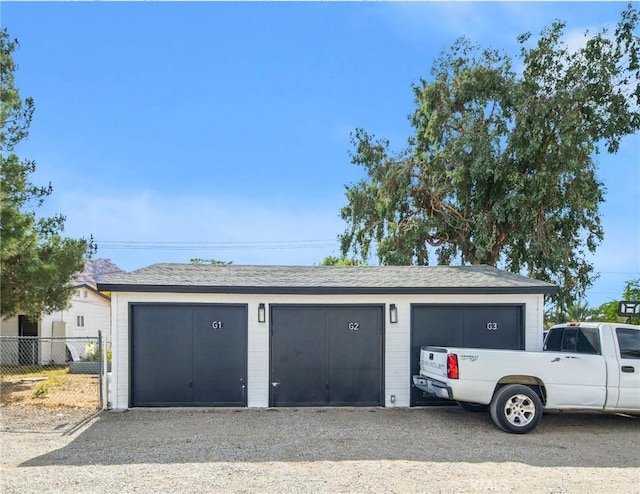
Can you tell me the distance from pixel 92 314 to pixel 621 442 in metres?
23.1

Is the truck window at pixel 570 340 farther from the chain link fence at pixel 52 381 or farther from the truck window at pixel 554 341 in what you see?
the chain link fence at pixel 52 381

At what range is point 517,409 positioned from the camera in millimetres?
8367

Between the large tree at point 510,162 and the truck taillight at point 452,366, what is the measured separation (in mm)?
11342

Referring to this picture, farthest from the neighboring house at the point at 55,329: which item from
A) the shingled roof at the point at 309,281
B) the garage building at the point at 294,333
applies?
the garage building at the point at 294,333

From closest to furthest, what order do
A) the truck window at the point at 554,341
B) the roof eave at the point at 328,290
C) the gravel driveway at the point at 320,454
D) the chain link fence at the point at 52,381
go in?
the gravel driveway at the point at 320,454 → the truck window at the point at 554,341 → the roof eave at the point at 328,290 → the chain link fence at the point at 52,381

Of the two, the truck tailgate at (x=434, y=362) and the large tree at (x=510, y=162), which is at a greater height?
the large tree at (x=510, y=162)

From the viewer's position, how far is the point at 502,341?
1059cm

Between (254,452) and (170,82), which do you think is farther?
(170,82)

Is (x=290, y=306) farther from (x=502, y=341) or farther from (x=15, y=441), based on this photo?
(x=15, y=441)

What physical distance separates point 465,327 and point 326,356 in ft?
8.71

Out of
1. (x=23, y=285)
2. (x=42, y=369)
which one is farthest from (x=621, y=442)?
(x=42, y=369)

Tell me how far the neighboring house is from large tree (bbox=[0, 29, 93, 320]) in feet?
11.6

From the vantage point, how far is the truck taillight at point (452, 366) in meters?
8.30

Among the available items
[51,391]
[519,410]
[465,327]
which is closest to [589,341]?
[519,410]
